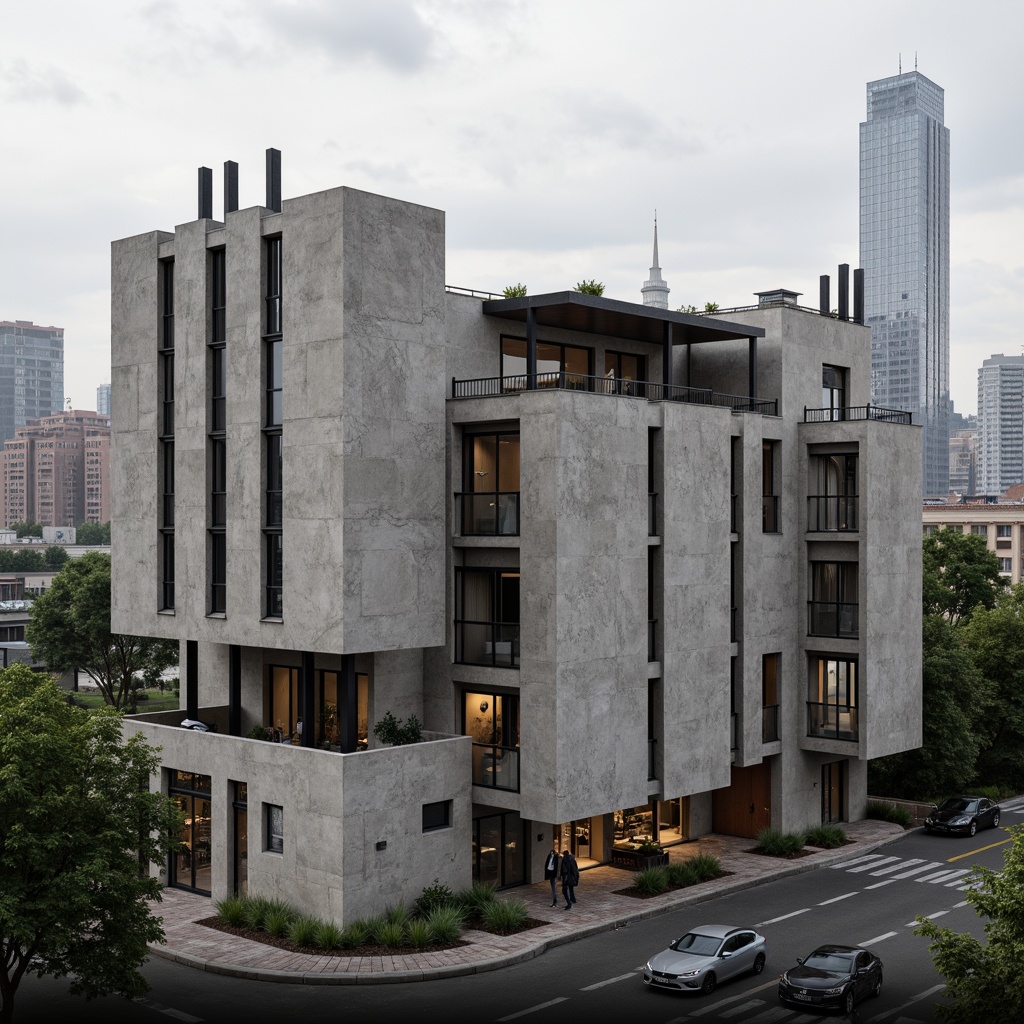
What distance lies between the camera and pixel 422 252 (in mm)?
33625

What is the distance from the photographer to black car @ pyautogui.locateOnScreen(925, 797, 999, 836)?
143 feet

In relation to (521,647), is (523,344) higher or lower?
higher

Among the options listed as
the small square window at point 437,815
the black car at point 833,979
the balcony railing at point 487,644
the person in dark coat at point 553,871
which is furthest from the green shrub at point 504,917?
the black car at point 833,979

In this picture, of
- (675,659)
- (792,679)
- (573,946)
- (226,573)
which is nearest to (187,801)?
(226,573)

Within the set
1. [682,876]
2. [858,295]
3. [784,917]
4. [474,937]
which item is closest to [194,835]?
[474,937]

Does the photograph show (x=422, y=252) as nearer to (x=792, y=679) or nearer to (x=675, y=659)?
(x=675, y=659)

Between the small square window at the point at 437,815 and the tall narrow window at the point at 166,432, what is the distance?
11.1 metres

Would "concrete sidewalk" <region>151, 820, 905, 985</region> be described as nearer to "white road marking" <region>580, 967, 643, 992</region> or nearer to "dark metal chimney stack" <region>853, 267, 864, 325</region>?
"white road marking" <region>580, 967, 643, 992</region>

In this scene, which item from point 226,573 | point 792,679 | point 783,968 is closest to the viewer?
point 783,968

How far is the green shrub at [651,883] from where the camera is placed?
35.0m

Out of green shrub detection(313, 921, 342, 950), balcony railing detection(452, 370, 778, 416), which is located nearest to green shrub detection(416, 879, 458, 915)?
green shrub detection(313, 921, 342, 950)

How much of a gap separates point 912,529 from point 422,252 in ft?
72.1

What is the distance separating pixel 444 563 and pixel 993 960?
63.0ft

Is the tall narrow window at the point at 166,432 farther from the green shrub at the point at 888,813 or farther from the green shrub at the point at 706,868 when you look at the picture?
the green shrub at the point at 888,813
